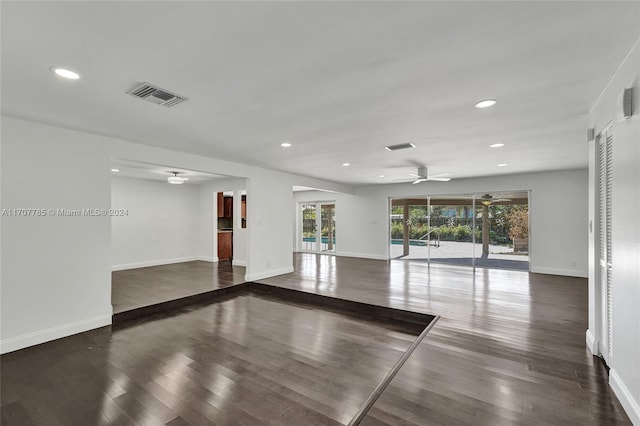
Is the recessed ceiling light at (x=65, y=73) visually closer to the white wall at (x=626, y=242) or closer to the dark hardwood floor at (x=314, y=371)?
the dark hardwood floor at (x=314, y=371)

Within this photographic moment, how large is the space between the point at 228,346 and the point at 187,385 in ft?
2.71

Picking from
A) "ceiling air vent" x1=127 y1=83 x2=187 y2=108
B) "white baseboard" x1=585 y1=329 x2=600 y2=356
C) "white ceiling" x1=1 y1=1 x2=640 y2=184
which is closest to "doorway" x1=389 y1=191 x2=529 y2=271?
"white ceiling" x1=1 y1=1 x2=640 y2=184

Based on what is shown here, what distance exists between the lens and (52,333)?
3498 millimetres

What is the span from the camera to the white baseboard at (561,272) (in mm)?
6750

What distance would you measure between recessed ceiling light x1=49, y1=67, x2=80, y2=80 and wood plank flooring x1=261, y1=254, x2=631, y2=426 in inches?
131

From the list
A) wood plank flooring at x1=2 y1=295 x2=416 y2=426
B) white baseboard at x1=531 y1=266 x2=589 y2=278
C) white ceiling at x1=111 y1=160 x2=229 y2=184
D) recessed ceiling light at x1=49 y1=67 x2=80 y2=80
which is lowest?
wood plank flooring at x1=2 y1=295 x2=416 y2=426

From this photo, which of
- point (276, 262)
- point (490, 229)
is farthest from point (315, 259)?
point (490, 229)

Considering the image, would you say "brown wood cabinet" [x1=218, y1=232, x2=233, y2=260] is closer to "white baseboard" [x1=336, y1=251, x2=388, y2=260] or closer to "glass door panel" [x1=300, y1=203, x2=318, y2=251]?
"glass door panel" [x1=300, y1=203, x2=318, y2=251]

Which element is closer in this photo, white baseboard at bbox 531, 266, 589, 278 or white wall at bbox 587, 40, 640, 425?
white wall at bbox 587, 40, 640, 425

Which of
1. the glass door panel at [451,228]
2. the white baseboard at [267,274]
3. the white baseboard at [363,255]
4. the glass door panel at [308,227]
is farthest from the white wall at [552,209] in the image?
the white baseboard at [267,274]

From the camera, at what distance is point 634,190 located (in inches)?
76.4

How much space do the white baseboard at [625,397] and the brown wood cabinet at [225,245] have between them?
28.6 feet

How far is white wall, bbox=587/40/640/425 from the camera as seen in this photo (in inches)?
74.3

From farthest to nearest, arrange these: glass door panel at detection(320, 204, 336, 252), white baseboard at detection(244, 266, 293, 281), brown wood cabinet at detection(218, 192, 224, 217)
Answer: glass door panel at detection(320, 204, 336, 252) → brown wood cabinet at detection(218, 192, 224, 217) → white baseboard at detection(244, 266, 293, 281)
